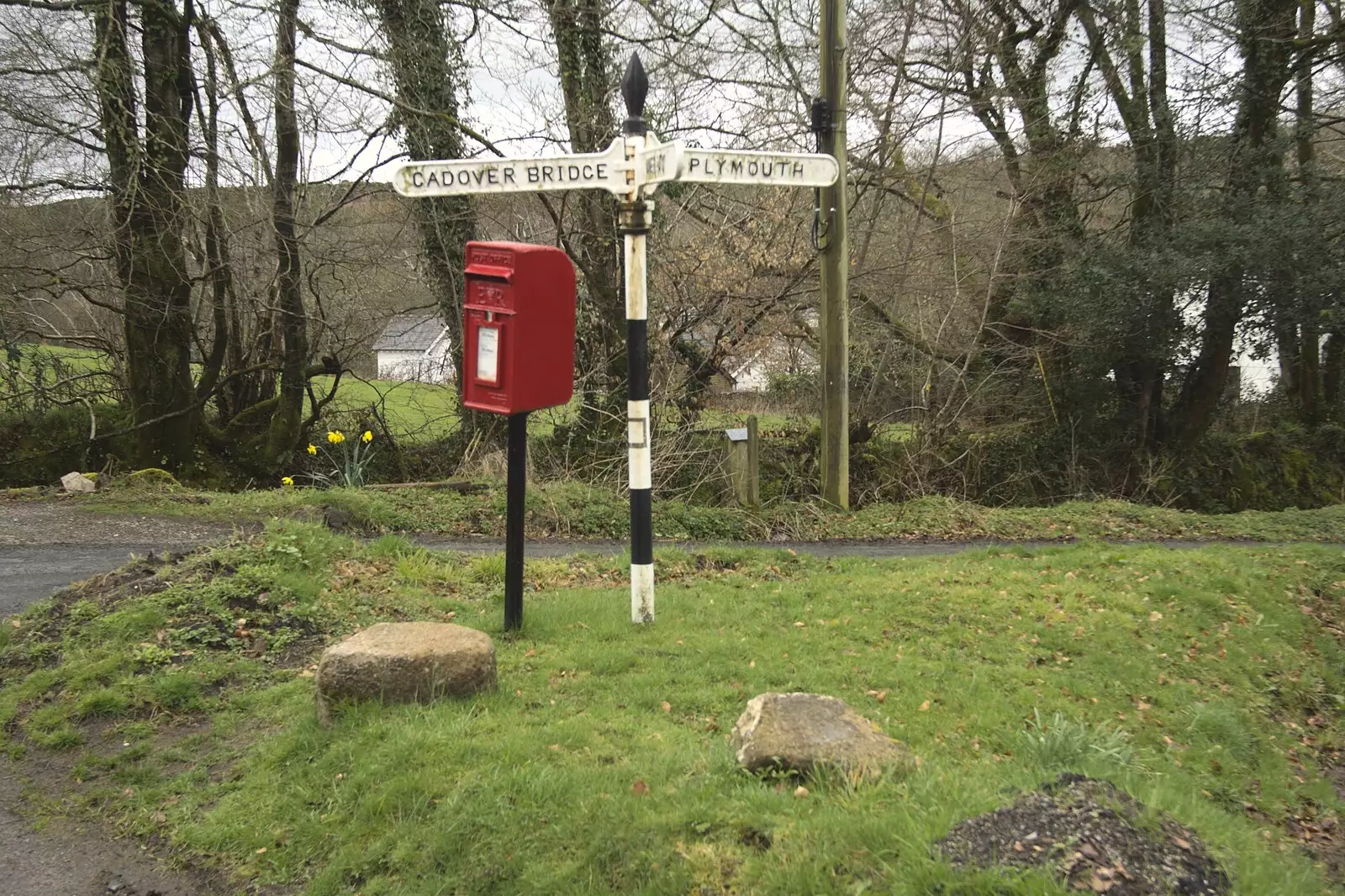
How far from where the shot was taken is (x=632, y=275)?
5.29 meters

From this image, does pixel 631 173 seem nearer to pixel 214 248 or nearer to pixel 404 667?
pixel 404 667

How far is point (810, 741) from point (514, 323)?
8.78 feet

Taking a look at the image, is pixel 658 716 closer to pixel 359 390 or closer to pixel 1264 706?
pixel 1264 706

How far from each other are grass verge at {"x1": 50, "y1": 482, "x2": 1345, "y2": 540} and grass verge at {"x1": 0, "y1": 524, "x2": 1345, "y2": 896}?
2172mm

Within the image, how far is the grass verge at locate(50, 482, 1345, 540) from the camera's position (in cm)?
974

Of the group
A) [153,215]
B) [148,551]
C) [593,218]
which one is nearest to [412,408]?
[593,218]

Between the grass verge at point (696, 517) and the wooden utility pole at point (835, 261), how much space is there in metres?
0.94

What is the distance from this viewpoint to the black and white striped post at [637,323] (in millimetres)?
5094

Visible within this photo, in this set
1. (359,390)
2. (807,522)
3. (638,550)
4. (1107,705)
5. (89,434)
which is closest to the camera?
(1107,705)

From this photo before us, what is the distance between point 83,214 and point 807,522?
398 inches

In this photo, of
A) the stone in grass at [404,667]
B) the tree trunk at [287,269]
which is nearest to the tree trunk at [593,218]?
the tree trunk at [287,269]

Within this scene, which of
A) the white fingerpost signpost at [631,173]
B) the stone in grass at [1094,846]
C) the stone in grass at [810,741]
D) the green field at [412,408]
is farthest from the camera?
the green field at [412,408]

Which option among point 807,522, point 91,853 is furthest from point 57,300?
point 91,853

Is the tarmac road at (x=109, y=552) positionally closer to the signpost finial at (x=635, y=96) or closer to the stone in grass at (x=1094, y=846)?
the signpost finial at (x=635, y=96)
